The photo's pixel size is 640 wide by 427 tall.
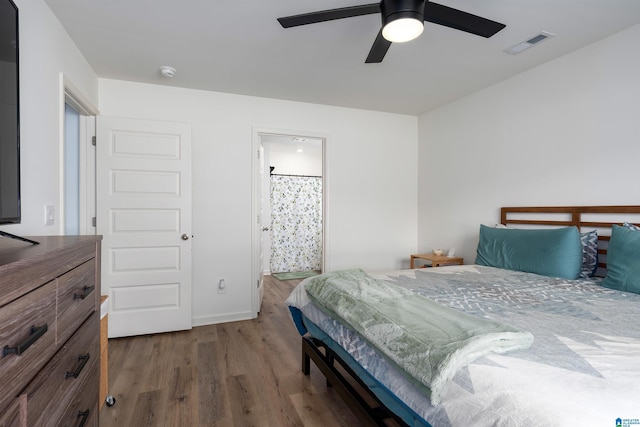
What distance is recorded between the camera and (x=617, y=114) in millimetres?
2295

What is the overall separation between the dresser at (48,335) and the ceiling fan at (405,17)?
57.5 inches

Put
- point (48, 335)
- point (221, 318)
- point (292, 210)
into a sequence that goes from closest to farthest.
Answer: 1. point (48, 335)
2. point (221, 318)
3. point (292, 210)

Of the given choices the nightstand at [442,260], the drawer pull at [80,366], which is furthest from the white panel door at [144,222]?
the nightstand at [442,260]

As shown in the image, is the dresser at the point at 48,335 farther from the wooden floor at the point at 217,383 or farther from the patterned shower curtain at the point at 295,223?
A: the patterned shower curtain at the point at 295,223

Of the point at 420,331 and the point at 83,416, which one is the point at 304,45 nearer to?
the point at 420,331

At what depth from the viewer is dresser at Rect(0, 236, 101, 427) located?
25.9 inches

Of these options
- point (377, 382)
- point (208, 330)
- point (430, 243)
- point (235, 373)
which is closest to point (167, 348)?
point (208, 330)

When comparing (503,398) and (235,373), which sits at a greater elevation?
(503,398)

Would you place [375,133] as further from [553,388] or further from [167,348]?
[553,388]

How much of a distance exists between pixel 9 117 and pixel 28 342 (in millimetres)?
917

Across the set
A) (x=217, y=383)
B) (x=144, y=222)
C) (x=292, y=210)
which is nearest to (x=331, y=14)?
(x=217, y=383)

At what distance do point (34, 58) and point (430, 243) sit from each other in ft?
13.1

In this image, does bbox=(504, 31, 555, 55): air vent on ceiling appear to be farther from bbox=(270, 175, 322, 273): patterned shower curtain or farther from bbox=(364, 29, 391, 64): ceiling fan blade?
bbox=(270, 175, 322, 273): patterned shower curtain

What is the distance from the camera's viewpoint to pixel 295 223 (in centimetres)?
614
